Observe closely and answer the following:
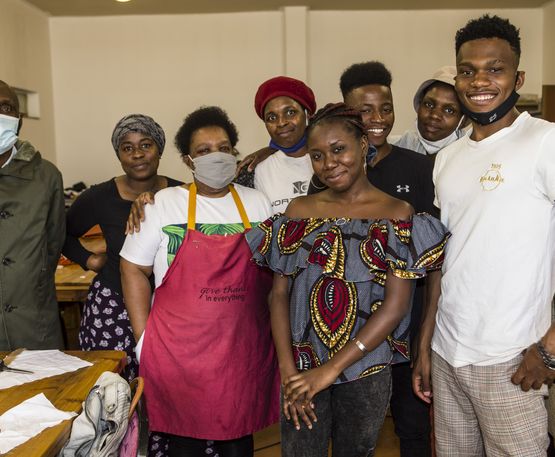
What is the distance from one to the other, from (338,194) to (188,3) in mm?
4710

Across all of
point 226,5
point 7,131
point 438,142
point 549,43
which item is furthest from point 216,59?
point 7,131

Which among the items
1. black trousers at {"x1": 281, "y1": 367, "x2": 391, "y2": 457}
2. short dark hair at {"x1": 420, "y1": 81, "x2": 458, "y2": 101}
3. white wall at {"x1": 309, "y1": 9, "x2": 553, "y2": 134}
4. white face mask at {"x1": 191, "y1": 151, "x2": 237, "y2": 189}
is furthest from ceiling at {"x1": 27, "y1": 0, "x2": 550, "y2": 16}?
black trousers at {"x1": 281, "y1": 367, "x2": 391, "y2": 457}

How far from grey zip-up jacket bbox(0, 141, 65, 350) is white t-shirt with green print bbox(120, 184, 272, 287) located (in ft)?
1.23

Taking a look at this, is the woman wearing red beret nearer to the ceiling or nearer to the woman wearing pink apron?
the woman wearing pink apron

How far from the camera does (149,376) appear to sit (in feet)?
6.37

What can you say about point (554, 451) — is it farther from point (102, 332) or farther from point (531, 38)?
point (531, 38)

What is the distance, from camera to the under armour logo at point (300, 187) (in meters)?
2.28

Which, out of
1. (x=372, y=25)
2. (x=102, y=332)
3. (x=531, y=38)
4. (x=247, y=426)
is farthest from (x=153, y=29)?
(x=247, y=426)

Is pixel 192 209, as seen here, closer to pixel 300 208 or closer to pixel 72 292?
pixel 300 208

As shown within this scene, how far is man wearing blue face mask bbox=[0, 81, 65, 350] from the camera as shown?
200 centimetres

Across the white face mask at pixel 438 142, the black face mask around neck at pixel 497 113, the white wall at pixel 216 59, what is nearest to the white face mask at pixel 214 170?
the black face mask around neck at pixel 497 113

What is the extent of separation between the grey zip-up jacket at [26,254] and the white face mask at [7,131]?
0.25 ft

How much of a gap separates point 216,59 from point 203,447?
5.01m

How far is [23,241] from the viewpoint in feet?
6.68
